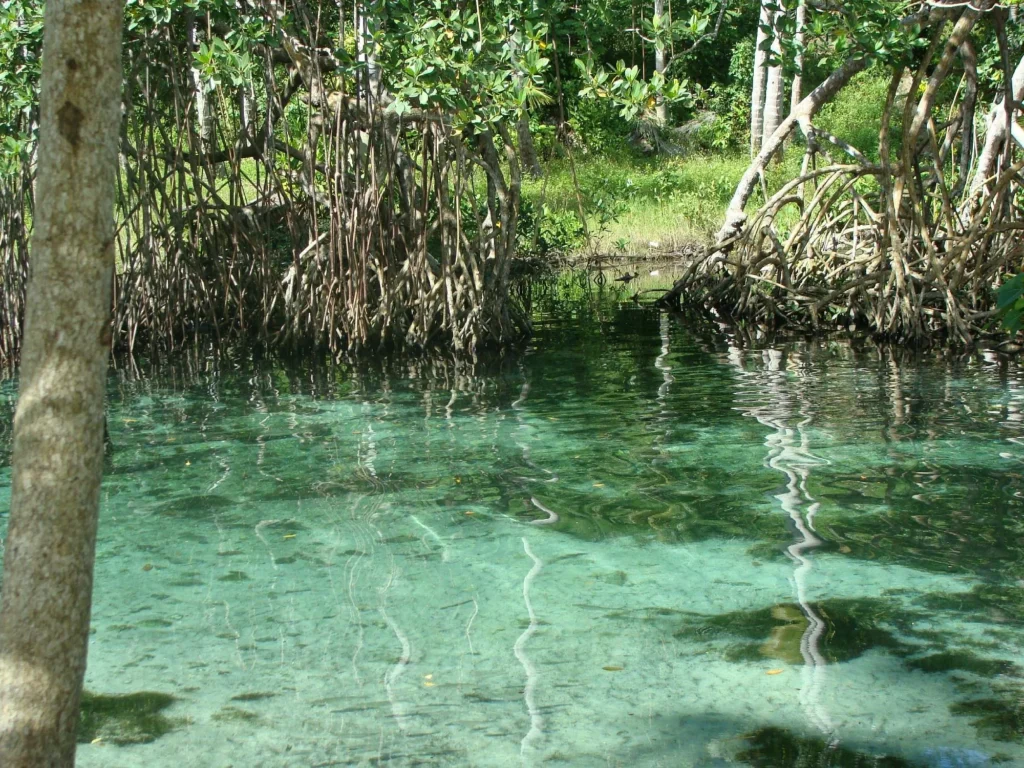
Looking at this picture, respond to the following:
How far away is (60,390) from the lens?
71.3 inches

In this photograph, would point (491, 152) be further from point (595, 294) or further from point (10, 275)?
point (595, 294)

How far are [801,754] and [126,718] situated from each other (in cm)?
168

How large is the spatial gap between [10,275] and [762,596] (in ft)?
21.3

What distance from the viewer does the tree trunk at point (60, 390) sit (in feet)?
5.82

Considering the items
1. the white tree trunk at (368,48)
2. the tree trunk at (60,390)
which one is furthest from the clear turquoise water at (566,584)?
the white tree trunk at (368,48)

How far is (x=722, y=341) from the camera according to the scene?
1030 centimetres

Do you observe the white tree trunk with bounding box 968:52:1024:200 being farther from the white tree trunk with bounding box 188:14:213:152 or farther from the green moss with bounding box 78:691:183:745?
the green moss with bounding box 78:691:183:745

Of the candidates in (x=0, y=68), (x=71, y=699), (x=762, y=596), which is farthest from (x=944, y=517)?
(x=0, y=68)

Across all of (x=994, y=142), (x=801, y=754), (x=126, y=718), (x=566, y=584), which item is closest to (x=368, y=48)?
(x=566, y=584)

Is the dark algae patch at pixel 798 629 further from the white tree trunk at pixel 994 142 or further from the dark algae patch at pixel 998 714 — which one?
the white tree trunk at pixel 994 142

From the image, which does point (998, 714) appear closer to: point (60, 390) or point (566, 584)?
point (566, 584)

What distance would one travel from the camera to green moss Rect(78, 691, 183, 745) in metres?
2.99

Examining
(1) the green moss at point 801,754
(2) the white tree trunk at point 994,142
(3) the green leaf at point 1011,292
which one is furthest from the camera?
(2) the white tree trunk at point 994,142

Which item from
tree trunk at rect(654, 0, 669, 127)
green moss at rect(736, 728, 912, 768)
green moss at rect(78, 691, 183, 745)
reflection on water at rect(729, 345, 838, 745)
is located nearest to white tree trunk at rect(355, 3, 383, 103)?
reflection on water at rect(729, 345, 838, 745)
